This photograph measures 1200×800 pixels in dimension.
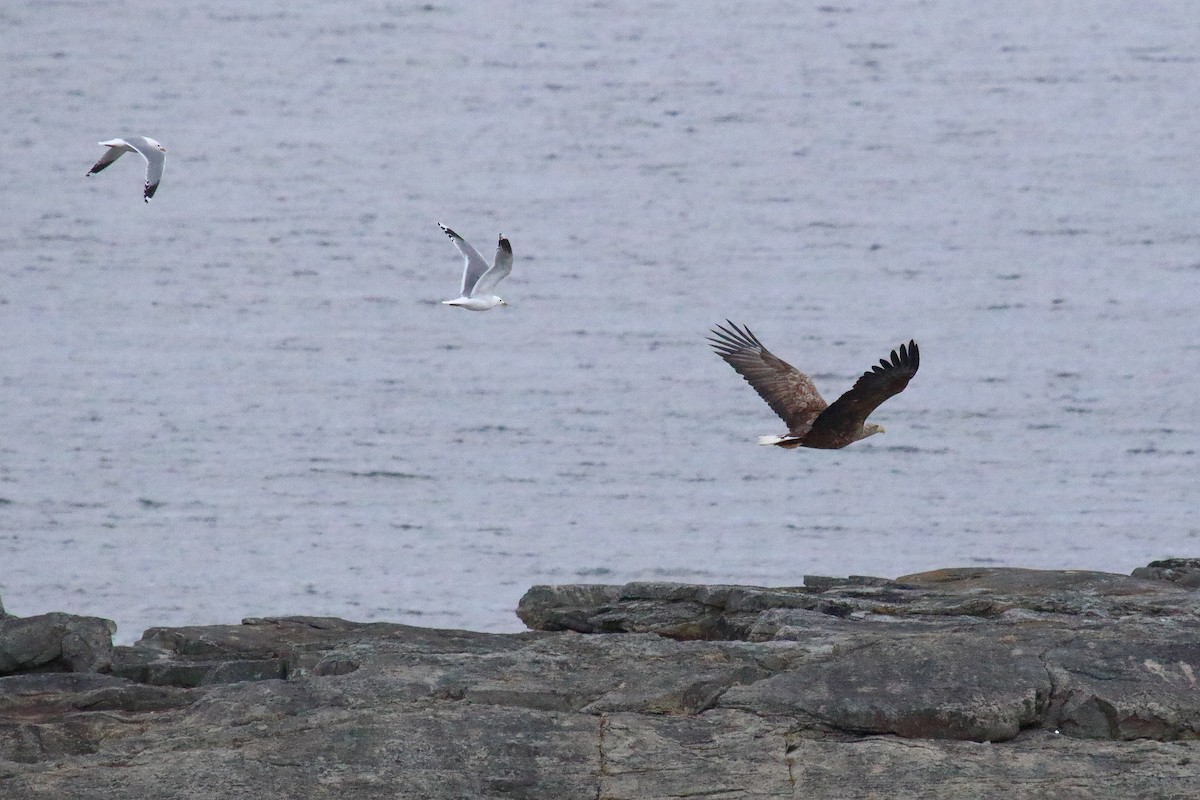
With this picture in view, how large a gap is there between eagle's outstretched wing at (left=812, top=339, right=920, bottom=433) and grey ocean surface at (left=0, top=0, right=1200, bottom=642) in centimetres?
544

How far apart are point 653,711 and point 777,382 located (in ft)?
11.4

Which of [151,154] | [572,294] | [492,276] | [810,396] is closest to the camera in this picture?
[810,396]

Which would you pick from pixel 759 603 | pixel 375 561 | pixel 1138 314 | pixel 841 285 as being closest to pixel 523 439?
pixel 375 561

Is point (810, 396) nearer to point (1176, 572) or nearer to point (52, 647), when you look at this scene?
point (1176, 572)

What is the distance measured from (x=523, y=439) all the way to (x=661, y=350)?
168 cm

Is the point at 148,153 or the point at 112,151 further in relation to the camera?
the point at 112,151

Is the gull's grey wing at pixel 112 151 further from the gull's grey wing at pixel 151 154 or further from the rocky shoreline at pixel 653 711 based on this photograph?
the rocky shoreline at pixel 653 711

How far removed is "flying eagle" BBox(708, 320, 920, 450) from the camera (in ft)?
25.3

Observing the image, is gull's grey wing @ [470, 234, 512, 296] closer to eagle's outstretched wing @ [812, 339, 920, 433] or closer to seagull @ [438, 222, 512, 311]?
seagull @ [438, 222, 512, 311]

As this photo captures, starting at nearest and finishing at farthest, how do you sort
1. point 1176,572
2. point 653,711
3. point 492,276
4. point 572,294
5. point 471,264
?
point 653,711
point 1176,572
point 492,276
point 471,264
point 572,294

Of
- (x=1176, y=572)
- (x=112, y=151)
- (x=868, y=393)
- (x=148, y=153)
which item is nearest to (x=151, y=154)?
(x=148, y=153)

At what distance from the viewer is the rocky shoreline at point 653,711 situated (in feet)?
16.6

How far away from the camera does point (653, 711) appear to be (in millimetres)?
5559

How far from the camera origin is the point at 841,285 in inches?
650
